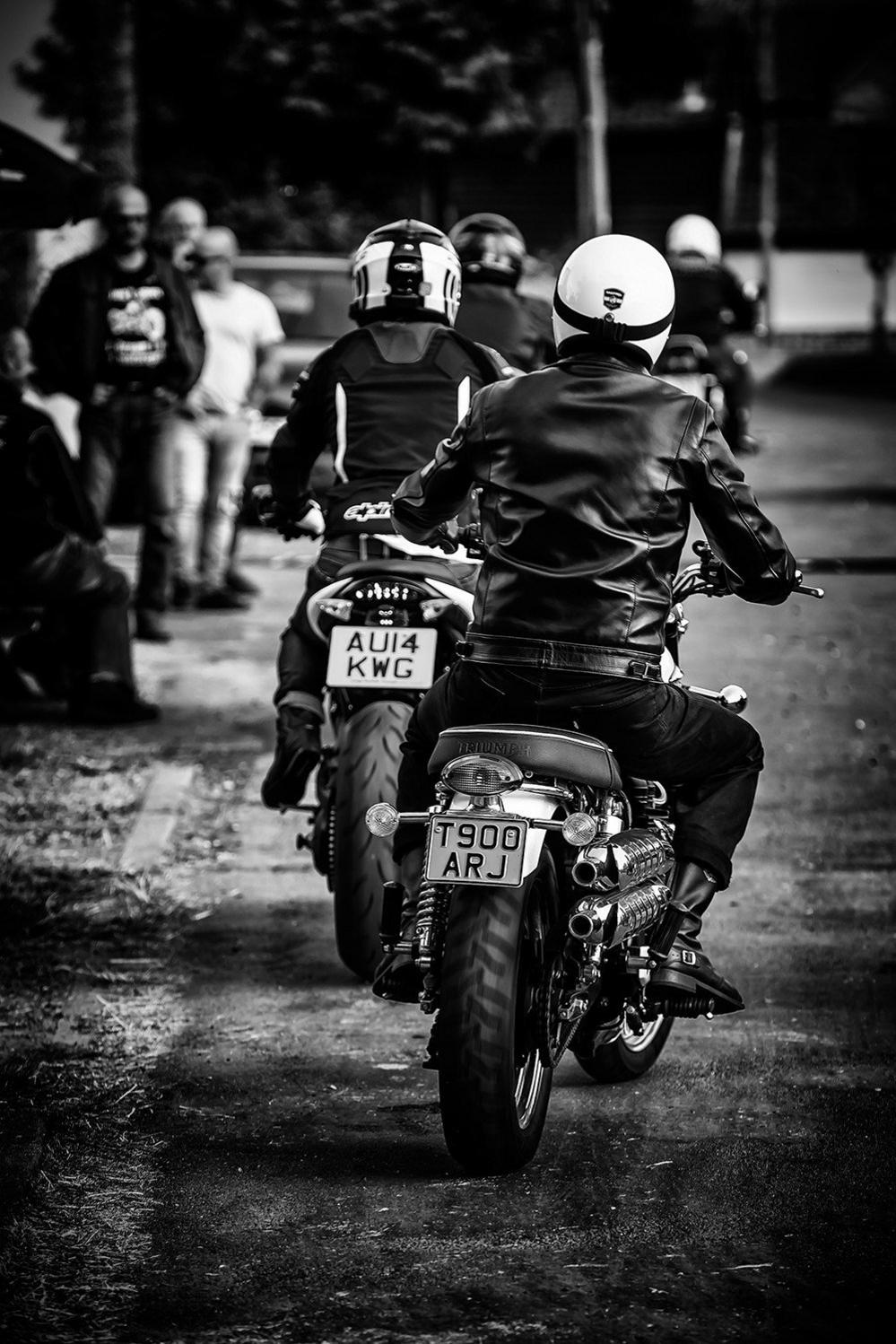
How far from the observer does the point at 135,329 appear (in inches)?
425

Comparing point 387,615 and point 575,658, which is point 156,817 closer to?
point 387,615

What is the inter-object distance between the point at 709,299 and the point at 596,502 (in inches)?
464

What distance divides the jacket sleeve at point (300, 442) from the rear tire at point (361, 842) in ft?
3.11

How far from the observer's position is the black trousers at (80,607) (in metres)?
9.14

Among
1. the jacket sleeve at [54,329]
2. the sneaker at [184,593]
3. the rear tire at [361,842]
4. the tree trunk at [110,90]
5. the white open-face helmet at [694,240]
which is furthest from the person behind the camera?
the tree trunk at [110,90]

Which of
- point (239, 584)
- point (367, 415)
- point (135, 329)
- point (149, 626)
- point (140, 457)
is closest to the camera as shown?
point (367, 415)

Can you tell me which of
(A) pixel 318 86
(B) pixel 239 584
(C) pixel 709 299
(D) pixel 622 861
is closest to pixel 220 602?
(B) pixel 239 584

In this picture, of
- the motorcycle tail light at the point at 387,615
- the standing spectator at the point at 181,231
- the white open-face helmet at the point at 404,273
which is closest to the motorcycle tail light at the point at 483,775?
the motorcycle tail light at the point at 387,615

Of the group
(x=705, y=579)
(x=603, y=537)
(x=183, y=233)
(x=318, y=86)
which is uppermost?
(x=318, y=86)

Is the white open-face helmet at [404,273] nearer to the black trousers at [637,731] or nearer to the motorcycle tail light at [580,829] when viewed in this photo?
the black trousers at [637,731]

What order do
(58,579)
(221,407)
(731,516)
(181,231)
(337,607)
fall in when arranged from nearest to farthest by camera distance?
(731,516) < (337,607) < (58,579) < (181,231) < (221,407)

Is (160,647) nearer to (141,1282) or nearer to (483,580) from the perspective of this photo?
(483,580)

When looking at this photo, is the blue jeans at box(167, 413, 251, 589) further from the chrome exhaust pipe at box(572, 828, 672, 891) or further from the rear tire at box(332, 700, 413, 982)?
the chrome exhaust pipe at box(572, 828, 672, 891)

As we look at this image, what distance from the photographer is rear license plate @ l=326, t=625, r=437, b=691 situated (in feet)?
19.3
